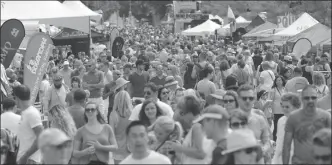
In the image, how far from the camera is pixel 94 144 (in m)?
7.91

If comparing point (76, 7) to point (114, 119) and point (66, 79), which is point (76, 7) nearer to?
point (66, 79)

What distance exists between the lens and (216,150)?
6.22m

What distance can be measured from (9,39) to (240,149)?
6214 millimetres

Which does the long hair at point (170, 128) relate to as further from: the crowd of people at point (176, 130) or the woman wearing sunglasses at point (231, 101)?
the woman wearing sunglasses at point (231, 101)

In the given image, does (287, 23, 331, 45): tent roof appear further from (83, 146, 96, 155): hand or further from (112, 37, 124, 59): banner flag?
(83, 146, 96, 155): hand

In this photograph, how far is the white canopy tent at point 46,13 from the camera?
21.6 m

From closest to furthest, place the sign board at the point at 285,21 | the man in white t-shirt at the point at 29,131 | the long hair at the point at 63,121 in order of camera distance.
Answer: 1. the man in white t-shirt at the point at 29,131
2. the long hair at the point at 63,121
3. the sign board at the point at 285,21

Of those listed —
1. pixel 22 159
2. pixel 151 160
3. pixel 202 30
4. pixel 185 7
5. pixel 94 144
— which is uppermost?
pixel 185 7

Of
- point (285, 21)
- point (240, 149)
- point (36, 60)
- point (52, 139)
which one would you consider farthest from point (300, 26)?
point (52, 139)

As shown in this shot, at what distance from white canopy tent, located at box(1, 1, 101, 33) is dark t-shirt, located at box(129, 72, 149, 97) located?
8560 mm

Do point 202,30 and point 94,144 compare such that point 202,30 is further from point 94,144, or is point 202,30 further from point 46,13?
point 94,144

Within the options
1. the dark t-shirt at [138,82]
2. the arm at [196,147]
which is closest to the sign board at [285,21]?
the dark t-shirt at [138,82]

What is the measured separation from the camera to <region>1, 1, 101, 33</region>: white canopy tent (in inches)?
851

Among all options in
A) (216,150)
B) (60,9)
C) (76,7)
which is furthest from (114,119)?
(76,7)
